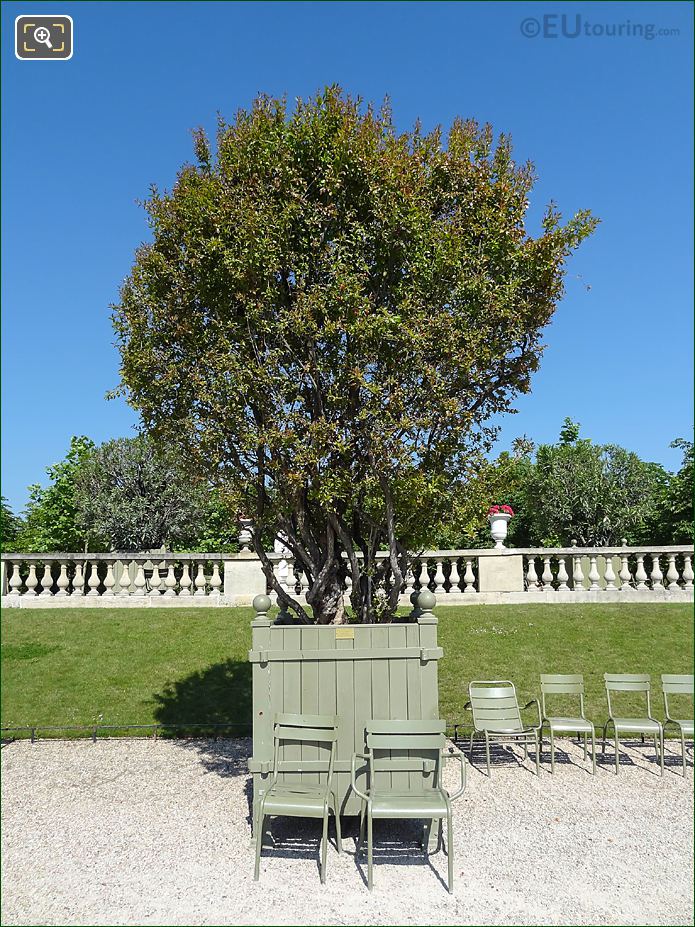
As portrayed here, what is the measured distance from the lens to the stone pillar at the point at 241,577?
13.6 meters

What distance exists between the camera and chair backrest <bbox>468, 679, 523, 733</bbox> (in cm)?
793

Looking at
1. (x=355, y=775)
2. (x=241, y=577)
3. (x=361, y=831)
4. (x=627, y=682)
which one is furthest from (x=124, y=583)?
(x=627, y=682)

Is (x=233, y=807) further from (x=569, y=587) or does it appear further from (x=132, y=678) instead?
(x=569, y=587)

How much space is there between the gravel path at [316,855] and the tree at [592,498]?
16.4 metres

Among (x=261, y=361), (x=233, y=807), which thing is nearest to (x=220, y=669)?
(x=233, y=807)

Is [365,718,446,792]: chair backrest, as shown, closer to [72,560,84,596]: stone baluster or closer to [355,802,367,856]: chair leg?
[355,802,367,856]: chair leg

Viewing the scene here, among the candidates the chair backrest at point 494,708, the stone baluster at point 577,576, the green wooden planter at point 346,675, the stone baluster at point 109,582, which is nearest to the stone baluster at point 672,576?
the stone baluster at point 577,576

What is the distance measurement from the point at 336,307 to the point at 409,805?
425 centimetres

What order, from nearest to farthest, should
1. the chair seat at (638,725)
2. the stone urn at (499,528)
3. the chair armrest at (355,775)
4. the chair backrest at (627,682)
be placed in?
the chair armrest at (355,775), the chair seat at (638,725), the chair backrest at (627,682), the stone urn at (499,528)

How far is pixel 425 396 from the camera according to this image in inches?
250

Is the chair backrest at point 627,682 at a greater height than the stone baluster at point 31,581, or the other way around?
the stone baluster at point 31,581

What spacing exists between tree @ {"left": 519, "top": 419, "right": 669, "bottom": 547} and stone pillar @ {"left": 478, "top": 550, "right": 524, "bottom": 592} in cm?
1051

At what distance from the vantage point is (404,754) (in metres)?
5.81

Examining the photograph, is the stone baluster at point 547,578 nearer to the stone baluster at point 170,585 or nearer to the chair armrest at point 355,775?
the stone baluster at point 170,585
